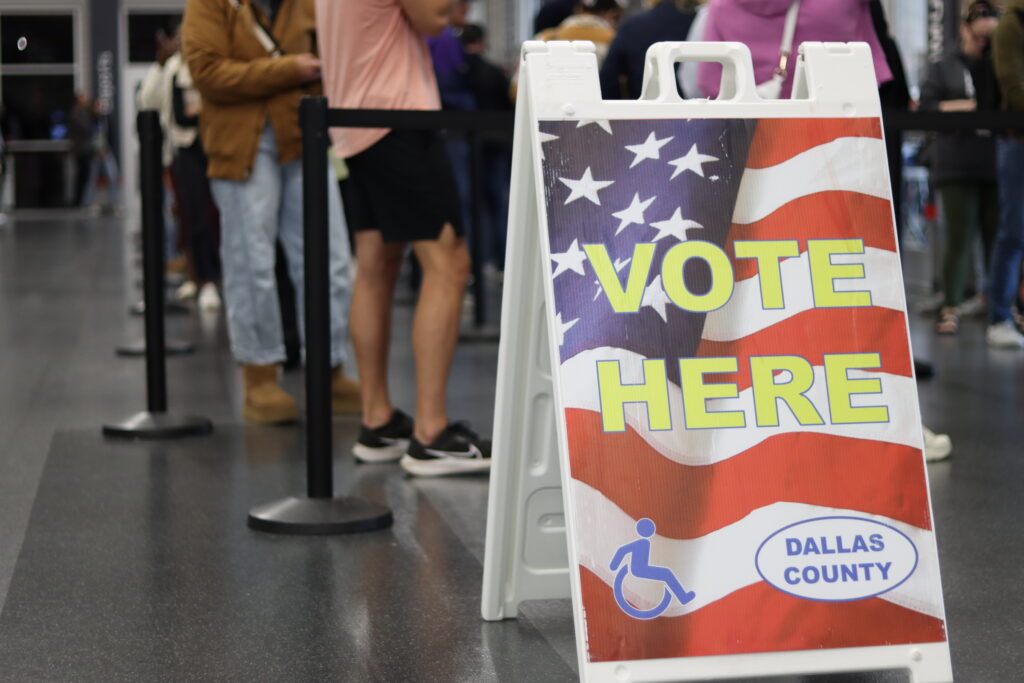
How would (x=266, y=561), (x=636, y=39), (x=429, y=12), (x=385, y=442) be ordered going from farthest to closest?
(x=636, y=39)
(x=385, y=442)
(x=429, y=12)
(x=266, y=561)

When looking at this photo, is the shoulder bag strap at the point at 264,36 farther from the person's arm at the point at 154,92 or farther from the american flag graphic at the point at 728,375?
the person's arm at the point at 154,92

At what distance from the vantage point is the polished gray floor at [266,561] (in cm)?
223

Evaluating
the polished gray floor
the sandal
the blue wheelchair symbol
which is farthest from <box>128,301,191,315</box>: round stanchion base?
the blue wheelchair symbol

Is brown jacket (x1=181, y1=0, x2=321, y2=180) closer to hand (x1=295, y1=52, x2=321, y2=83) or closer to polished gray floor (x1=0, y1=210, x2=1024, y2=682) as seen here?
hand (x1=295, y1=52, x2=321, y2=83)

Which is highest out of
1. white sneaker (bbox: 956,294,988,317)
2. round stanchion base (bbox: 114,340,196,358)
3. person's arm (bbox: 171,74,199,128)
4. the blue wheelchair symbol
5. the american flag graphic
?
person's arm (bbox: 171,74,199,128)

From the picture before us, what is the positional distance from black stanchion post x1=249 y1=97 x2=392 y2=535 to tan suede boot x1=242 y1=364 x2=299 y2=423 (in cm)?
132

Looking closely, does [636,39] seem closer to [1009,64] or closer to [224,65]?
[1009,64]

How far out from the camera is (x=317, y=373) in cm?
300

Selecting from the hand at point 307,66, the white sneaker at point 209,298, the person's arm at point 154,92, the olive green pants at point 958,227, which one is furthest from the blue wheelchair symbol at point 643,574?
the white sneaker at point 209,298

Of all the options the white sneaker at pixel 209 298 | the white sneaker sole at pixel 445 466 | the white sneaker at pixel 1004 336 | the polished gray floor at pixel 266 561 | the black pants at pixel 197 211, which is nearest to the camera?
the polished gray floor at pixel 266 561

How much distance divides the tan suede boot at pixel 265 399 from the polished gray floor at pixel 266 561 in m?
0.11

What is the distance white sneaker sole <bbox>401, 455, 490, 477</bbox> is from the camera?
358 centimetres

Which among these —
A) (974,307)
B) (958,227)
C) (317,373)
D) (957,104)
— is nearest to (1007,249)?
(958,227)

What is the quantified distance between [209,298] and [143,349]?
6.82 ft
